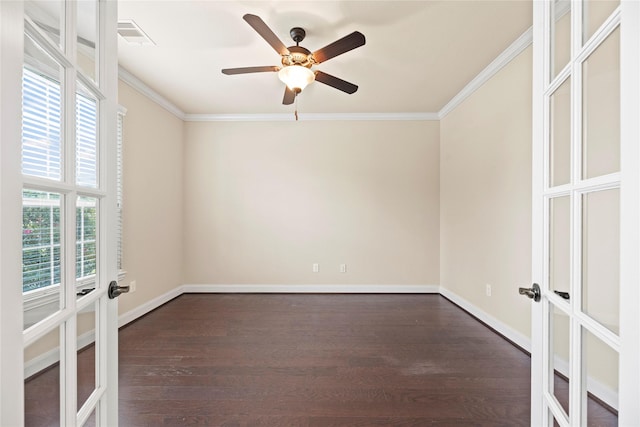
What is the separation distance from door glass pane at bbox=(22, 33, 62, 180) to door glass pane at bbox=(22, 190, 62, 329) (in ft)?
0.22

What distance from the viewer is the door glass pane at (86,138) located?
0.85 meters

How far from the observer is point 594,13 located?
77 centimetres

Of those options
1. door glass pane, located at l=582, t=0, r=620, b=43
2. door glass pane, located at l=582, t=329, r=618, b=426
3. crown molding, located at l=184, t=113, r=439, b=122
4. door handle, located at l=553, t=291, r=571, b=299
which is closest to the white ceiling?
crown molding, located at l=184, t=113, r=439, b=122

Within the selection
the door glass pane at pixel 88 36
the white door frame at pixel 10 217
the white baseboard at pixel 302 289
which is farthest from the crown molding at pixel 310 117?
the white door frame at pixel 10 217

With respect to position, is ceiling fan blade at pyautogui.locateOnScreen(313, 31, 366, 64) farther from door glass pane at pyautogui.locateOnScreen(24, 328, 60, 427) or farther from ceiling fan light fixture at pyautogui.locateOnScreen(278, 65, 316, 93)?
door glass pane at pyautogui.locateOnScreen(24, 328, 60, 427)

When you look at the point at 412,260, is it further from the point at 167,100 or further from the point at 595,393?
the point at 167,100

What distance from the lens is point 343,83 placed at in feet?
7.70

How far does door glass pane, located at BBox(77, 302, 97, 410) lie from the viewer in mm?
847

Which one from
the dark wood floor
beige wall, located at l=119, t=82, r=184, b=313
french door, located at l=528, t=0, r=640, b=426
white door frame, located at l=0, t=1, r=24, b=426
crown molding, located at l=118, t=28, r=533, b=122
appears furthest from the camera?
beige wall, located at l=119, t=82, r=184, b=313

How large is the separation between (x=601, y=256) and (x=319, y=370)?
5.90 ft

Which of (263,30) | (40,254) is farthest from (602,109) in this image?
(263,30)

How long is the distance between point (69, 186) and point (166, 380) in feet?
5.57
